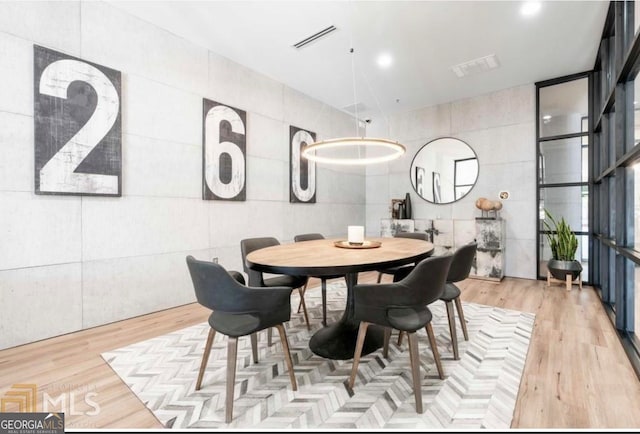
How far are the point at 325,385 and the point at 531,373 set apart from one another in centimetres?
138

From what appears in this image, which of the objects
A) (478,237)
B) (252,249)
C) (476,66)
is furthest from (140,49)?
(478,237)

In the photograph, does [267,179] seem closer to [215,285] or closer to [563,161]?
[215,285]

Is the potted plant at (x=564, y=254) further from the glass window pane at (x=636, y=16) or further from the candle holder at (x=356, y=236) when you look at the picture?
the candle holder at (x=356, y=236)

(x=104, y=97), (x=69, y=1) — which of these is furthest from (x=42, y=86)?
(x=69, y=1)

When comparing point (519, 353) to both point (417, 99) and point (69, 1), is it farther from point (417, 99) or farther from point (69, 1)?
point (69, 1)

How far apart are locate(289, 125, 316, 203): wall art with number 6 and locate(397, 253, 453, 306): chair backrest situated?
320 centimetres

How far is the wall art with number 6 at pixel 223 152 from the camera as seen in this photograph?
347 centimetres

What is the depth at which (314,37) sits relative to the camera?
3275mm

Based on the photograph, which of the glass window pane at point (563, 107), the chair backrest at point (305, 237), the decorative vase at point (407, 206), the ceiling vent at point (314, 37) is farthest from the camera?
the decorative vase at point (407, 206)

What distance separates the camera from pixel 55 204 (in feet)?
8.04

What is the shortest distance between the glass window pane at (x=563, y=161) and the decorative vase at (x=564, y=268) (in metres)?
1.25

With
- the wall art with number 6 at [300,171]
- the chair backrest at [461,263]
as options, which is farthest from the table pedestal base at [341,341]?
the wall art with number 6 at [300,171]

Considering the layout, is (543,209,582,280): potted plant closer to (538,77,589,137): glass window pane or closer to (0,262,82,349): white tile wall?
(538,77,589,137): glass window pane

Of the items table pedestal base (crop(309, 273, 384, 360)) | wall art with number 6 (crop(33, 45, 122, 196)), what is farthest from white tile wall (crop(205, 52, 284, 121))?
table pedestal base (crop(309, 273, 384, 360))
